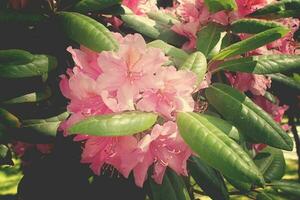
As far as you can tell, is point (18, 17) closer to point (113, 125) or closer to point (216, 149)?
point (113, 125)

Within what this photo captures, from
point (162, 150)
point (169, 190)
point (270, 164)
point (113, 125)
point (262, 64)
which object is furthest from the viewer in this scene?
point (270, 164)

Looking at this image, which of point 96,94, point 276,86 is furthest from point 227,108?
point 276,86

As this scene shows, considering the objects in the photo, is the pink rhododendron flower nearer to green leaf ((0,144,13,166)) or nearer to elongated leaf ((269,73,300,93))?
elongated leaf ((269,73,300,93))

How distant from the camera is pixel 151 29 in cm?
138

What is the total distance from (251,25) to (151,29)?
1.09 feet

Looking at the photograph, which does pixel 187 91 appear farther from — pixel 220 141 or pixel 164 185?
pixel 164 185

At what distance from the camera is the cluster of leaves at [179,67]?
876 millimetres

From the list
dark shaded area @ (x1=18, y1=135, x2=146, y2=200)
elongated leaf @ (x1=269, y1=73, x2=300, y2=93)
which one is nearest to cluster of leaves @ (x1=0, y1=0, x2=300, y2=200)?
dark shaded area @ (x1=18, y1=135, x2=146, y2=200)

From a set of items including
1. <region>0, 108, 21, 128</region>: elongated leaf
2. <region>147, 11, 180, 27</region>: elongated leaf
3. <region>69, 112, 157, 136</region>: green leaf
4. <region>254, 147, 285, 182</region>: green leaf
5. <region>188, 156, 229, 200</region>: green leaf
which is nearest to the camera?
<region>69, 112, 157, 136</region>: green leaf

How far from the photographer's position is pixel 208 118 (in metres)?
1.00

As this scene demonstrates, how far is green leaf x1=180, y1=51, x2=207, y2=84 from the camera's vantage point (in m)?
1.06

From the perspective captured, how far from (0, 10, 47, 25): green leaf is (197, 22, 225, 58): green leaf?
0.49 m

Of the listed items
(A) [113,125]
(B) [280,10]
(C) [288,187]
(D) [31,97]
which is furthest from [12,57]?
(C) [288,187]

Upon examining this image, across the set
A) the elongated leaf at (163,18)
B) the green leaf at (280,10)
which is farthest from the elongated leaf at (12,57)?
the green leaf at (280,10)
